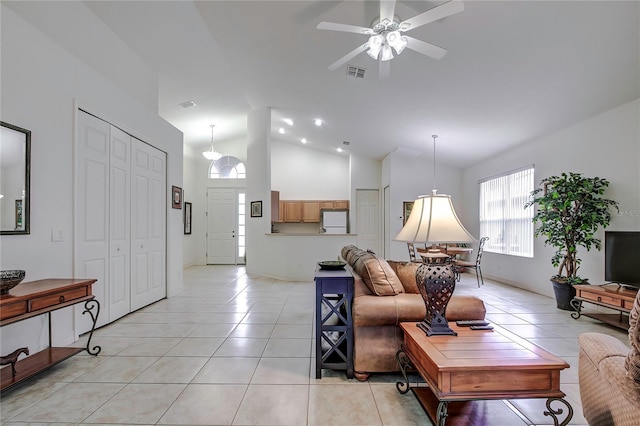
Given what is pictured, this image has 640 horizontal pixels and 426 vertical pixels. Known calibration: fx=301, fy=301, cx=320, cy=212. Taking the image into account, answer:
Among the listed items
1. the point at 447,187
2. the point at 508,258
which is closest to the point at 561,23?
the point at 508,258

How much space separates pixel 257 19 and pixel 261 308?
3.77m

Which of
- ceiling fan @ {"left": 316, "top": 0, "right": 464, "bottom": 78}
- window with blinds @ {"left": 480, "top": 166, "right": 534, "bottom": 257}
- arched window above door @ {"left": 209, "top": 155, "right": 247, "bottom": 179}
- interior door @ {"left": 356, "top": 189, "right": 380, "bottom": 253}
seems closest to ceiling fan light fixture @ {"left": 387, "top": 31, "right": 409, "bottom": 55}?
ceiling fan @ {"left": 316, "top": 0, "right": 464, "bottom": 78}

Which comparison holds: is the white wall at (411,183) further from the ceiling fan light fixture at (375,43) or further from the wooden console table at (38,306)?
the wooden console table at (38,306)

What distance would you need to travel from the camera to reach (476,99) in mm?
4203

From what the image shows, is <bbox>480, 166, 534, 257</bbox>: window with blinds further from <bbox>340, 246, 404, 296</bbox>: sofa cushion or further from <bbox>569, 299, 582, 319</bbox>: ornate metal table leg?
<bbox>340, 246, 404, 296</bbox>: sofa cushion

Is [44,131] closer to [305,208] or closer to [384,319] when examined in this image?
[384,319]

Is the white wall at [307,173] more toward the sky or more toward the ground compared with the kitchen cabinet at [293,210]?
more toward the sky

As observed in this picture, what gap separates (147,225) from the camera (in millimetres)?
4305

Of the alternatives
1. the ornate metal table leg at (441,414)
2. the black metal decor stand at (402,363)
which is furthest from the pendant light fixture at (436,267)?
the ornate metal table leg at (441,414)

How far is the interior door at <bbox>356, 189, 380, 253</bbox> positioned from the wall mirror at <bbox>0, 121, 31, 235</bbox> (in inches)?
285

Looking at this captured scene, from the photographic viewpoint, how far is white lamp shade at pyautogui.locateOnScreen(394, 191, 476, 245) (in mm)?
1906

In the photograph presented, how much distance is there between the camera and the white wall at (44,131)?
95.7 inches

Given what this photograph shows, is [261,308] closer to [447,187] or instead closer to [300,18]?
[300,18]

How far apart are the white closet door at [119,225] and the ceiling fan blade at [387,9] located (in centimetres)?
327
